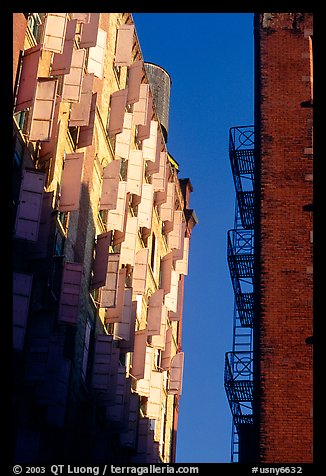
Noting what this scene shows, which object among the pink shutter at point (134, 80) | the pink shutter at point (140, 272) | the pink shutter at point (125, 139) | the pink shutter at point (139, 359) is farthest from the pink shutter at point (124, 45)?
the pink shutter at point (139, 359)

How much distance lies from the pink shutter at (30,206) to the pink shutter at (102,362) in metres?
7.28

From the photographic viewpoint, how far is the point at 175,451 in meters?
44.2

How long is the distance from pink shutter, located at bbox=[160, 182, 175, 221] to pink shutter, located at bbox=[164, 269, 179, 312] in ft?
7.02

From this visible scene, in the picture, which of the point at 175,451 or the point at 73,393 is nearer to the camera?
the point at 73,393

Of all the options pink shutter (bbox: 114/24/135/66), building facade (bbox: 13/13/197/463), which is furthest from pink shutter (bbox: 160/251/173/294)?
pink shutter (bbox: 114/24/135/66)

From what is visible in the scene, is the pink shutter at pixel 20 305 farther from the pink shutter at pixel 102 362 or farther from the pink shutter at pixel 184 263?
the pink shutter at pixel 184 263

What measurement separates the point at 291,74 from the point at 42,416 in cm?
1017

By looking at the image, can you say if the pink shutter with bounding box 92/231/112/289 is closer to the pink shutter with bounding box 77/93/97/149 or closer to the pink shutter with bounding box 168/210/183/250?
the pink shutter with bounding box 77/93/97/149

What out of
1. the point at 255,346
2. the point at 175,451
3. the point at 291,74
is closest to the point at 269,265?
the point at 255,346

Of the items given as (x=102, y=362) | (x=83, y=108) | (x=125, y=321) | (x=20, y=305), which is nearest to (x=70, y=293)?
(x=20, y=305)

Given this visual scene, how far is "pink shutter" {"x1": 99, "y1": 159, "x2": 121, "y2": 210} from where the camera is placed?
31547 mm

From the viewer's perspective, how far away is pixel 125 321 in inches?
1308

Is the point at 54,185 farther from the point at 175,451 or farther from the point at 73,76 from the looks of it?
the point at 175,451

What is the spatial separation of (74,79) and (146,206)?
10094 mm
